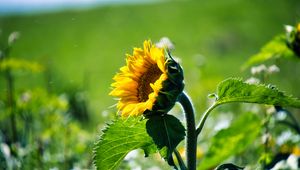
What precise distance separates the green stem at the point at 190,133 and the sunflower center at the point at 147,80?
11 cm

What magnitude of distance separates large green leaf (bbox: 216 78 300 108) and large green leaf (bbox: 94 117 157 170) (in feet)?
0.84

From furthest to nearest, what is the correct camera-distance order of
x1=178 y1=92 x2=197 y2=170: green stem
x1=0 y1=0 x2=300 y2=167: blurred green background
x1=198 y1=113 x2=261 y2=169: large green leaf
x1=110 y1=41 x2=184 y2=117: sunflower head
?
x1=0 y1=0 x2=300 y2=167: blurred green background
x1=198 y1=113 x2=261 y2=169: large green leaf
x1=178 y1=92 x2=197 y2=170: green stem
x1=110 y1=41 x2=184 y2=117: sunflower head

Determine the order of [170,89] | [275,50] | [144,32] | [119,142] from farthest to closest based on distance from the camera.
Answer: [144,32], [275,50], [119,142], [170,89]

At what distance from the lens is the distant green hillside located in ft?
47.1

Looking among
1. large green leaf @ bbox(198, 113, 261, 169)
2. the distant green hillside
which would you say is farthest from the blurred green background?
large green leaf @ bbox(198, 113, 261, 169)

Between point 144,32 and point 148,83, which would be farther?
point 144,32

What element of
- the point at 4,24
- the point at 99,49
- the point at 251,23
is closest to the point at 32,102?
the point at 99,49

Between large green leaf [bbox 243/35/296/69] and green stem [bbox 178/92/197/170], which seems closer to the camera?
green stem [bbox 178/92/197/170]

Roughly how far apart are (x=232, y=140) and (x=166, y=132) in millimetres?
757

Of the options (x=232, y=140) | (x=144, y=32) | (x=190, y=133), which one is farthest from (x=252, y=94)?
(x=144, y=32)

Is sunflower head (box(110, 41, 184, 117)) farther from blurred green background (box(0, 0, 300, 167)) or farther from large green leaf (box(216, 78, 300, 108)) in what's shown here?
blurred green background (box(0, 0, 300, 167))

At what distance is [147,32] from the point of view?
1641cm

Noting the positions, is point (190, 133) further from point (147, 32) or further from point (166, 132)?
point (147, 32)

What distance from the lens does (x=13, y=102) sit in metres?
3.01
